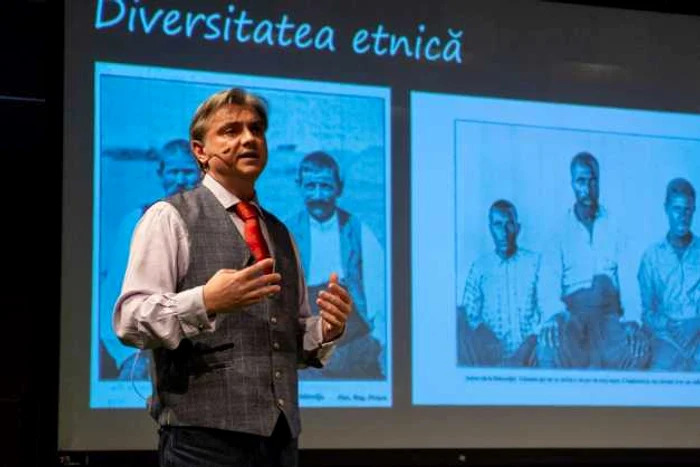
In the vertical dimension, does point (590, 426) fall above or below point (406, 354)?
below

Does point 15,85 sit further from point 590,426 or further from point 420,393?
point 590,426

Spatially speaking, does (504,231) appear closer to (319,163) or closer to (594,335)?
(594,335)

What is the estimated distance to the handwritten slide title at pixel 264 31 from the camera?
11.6ft

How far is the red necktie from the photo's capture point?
6.73 feet

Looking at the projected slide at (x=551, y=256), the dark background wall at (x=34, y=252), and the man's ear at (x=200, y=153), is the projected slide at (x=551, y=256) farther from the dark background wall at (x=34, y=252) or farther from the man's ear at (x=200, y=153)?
the man's ear at (x=200, y=153)

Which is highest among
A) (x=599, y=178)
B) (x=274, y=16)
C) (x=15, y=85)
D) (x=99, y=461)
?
(x=274, y=16)

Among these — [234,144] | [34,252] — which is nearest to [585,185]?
[34,252]

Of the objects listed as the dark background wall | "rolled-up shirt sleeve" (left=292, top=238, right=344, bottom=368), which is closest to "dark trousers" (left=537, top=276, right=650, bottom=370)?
the dark background wall

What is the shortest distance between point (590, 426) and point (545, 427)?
16cm

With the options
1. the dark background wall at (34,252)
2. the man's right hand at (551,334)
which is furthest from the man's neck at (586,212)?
the dark background wall at (34,252)

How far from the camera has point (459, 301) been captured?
12.2ft

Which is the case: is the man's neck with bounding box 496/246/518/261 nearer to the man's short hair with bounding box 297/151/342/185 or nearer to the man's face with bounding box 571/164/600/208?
the man's face with bounding box 571/164/600/208

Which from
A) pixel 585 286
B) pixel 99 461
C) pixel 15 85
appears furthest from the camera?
pixel 585 286

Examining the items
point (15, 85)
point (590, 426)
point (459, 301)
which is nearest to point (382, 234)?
point (459, 301)
